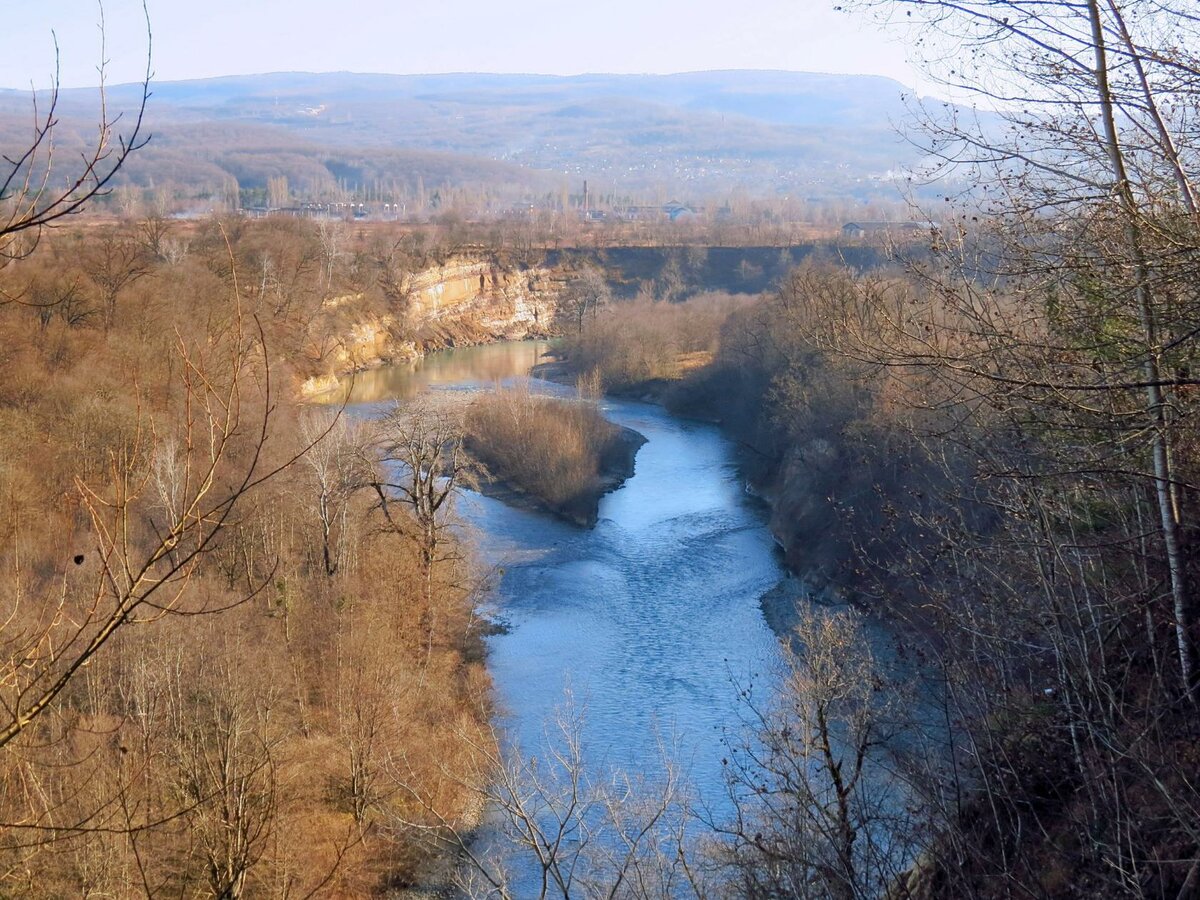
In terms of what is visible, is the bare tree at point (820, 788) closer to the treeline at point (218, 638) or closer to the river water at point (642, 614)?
the river water at point (642, 614)

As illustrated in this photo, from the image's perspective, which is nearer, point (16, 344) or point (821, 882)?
point (821, 882)

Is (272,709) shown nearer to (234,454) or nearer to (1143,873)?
(234,454)

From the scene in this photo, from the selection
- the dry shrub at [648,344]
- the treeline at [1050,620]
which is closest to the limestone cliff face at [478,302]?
the dry shrub at [648,344]

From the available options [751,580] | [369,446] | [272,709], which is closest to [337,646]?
[272,709]

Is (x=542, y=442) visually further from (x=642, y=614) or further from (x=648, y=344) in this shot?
(x=648, y=344)

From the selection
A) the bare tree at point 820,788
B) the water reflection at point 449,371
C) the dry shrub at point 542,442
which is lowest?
the water reflection at point 449,371
